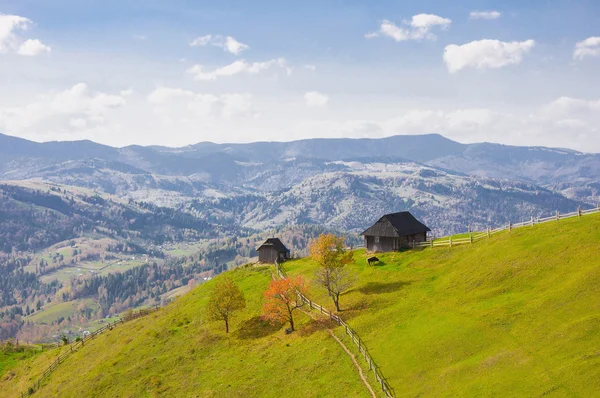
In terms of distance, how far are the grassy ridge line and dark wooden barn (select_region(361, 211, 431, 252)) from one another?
13371mm

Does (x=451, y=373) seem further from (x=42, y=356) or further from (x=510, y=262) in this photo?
(x=42, y=356)

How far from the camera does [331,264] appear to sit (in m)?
81.1

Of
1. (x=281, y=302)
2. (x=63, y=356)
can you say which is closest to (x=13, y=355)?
(x=63, y=356)

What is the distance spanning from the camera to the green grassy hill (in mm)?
43938

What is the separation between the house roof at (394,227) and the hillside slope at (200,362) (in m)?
27.2

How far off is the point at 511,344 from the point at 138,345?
6598 cm

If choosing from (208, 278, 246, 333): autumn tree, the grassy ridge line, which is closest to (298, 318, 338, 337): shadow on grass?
the grassy ridge line

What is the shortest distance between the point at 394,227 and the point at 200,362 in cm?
4935

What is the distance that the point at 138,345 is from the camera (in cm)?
8606

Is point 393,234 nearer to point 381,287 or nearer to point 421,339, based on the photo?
point 381,287

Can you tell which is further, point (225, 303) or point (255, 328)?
point (225, 303)

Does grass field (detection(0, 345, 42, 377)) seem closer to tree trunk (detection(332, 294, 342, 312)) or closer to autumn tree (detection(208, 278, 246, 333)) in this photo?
autumn tree (detection(208, 278, 246, 333))

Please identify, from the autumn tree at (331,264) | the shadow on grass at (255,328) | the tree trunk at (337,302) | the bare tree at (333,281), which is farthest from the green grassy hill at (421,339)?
the autumn tree at (331,264)

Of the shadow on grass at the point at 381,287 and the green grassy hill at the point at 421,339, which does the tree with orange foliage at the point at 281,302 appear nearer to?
the green grassy hill at the point at 421,339
